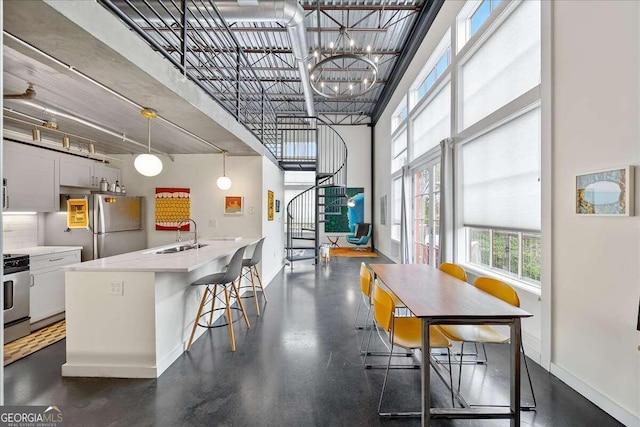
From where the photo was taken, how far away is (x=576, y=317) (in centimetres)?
219

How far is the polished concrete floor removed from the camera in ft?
6.31

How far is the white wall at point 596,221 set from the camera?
182 cm

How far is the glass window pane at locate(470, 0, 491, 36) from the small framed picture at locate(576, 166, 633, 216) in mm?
2642

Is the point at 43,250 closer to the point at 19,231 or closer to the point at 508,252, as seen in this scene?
the point at 19,231

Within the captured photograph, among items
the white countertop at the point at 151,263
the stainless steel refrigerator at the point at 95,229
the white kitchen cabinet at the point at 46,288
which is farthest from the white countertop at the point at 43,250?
the white countertop at the point at 151,263

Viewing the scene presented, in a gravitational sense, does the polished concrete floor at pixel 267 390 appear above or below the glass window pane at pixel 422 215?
below

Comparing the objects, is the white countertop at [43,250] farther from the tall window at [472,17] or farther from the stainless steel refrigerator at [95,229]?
the tall window at [472,17]

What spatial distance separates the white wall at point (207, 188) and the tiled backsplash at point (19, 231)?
50.8 inches

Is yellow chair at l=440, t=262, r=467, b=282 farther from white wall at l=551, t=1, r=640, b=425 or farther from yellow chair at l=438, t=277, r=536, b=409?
white wall at l=551, t=1, r=640, b=425

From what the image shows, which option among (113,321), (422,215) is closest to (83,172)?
(113,321)

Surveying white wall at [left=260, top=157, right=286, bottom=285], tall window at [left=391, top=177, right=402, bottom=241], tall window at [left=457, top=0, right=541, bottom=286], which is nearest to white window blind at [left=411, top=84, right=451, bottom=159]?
tall window at [left=457, top=0, right=541, bottom=286]

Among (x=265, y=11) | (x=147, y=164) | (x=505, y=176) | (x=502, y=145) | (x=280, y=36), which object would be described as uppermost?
(x=280, y=36)

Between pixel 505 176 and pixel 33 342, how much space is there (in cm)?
552

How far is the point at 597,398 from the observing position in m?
2.02
